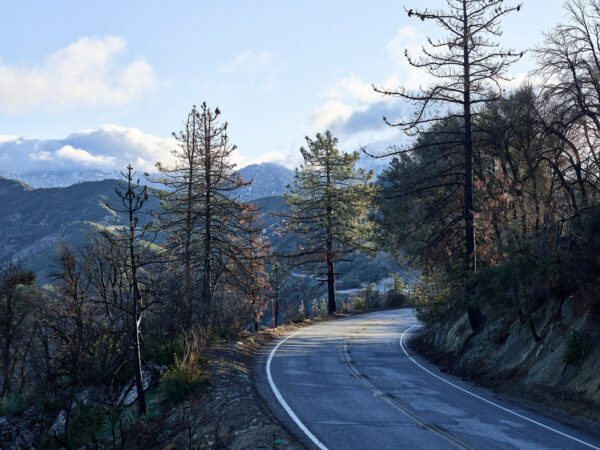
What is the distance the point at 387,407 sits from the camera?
1081 cm

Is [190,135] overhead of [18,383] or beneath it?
overhead

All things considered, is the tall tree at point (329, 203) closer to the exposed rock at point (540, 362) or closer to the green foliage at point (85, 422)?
the exposed rock at point (540, 362)

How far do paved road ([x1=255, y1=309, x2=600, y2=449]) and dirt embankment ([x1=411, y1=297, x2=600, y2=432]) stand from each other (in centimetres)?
66

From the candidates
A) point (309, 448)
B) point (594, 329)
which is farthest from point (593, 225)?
point (309, 448)

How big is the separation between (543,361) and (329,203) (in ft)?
79.6

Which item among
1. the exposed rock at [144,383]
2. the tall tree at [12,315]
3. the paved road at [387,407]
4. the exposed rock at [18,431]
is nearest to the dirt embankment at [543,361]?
the paved road at [387,407]

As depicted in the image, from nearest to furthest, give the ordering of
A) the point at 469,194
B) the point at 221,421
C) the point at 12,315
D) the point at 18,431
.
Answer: the point at 221,421 → the point at 18,431 → the point at 469,194 → the point at 12,315

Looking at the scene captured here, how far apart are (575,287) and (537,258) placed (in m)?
1.28

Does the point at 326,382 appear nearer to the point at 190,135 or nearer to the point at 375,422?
the point at 375,422

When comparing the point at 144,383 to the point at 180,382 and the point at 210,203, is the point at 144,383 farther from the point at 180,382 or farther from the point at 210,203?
the point at 210,203

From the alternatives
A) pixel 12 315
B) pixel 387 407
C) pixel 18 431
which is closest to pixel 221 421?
pixel 387 407

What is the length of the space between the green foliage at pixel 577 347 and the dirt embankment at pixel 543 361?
0.10ft

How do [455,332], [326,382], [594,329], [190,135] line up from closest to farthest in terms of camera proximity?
[594,329] < [326,382] < [455,332] < [190,135]

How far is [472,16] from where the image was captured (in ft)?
55.1
